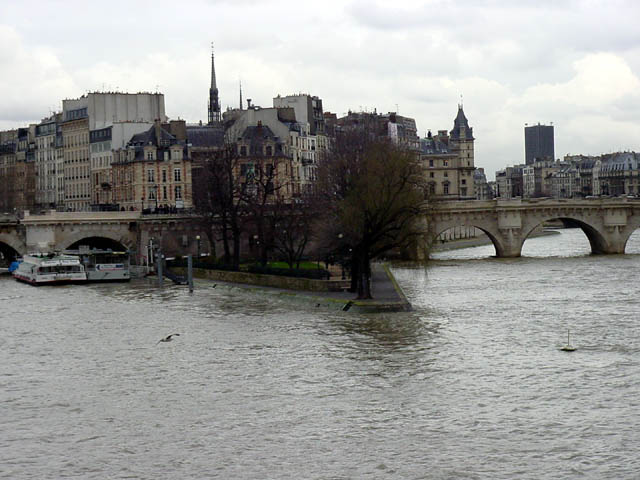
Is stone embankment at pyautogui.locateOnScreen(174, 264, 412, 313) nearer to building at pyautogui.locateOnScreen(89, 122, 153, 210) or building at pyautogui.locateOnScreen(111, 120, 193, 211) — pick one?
building at pyautogui.locateOnScreen(111, 120, 193, 211)

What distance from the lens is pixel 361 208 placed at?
59750 millimetres

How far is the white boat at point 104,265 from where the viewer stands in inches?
3179

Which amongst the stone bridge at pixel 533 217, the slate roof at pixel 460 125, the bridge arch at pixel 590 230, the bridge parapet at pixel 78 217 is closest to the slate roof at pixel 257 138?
the stone bridge at pixel 533 217

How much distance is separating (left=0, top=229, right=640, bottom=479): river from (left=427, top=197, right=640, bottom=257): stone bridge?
1503 inches

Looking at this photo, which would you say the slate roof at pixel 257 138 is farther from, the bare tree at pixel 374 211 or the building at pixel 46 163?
the bare tree at pixel 374 211

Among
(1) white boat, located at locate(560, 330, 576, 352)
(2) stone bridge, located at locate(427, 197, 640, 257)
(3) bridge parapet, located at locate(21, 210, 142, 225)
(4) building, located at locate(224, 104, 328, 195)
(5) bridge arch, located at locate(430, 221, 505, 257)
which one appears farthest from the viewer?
(4) building, located at locate(224, 104, 328, 195)

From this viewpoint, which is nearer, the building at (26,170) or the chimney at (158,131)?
the chimney at (158,131)

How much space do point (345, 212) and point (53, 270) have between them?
27.0 m

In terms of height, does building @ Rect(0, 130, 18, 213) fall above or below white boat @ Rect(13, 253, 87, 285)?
above

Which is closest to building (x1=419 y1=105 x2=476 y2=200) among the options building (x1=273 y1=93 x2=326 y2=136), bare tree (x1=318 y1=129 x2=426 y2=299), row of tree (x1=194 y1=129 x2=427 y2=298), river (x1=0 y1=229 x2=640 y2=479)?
building (x1=273 y1=93 x2=326 y2=136)

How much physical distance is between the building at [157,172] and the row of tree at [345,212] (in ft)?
54.5

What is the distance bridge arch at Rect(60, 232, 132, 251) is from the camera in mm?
91250

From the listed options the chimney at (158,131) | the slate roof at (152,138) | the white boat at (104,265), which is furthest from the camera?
the slate roof at (152,138)

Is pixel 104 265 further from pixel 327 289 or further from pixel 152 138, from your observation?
pixel 152 138
